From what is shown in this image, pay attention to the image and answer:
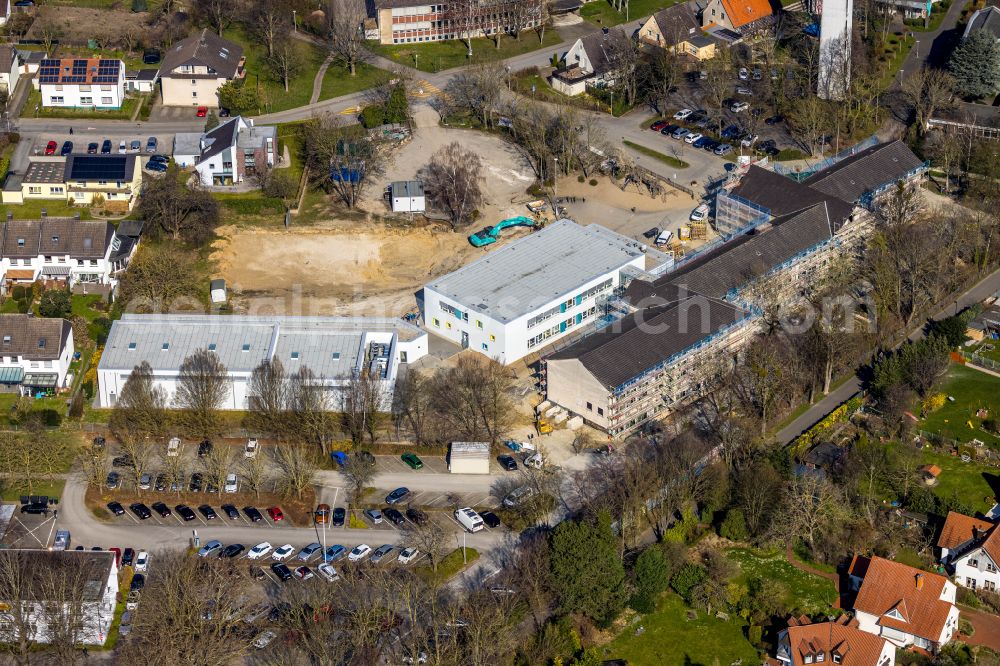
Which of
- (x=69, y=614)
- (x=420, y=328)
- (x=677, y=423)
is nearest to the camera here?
(x=69, y=614)

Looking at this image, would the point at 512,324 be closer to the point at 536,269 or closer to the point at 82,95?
the point at 536,269

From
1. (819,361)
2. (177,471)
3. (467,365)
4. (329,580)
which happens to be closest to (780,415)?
(819,361)

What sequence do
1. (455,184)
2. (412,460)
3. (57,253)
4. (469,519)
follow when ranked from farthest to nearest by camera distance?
(455,184), (57,253), (412,460), (469,519)

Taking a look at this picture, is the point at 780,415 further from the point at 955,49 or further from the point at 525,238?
the point at 955,49

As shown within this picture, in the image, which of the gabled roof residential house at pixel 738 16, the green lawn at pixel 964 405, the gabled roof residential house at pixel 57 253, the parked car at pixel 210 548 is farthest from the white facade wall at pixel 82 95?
the green lawn at pixel 964 405

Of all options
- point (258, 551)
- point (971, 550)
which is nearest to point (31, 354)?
point (258, 551)

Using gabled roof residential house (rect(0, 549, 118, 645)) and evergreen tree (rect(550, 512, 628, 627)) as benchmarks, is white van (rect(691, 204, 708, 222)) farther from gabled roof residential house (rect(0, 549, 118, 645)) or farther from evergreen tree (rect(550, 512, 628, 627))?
gabled roof residential house (rect(0, 549, 118, 645))
